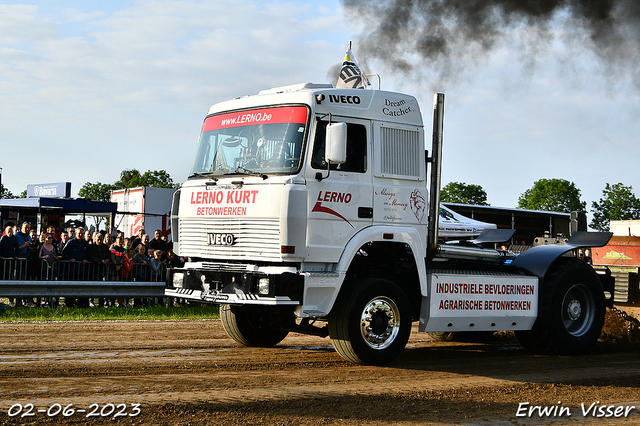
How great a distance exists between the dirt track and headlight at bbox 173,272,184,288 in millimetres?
870

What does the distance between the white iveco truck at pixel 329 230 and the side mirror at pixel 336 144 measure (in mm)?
12

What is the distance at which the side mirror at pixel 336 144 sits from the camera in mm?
7766

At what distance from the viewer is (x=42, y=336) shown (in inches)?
393

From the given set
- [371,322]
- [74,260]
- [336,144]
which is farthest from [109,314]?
[336,144]

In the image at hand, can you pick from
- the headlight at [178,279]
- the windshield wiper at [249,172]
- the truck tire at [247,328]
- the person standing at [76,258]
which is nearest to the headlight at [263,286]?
the windshield wiper at [249,172]

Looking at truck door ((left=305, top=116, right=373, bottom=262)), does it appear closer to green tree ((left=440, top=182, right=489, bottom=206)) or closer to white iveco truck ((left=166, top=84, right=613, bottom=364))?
white iveco truck ((left=166, top=84, right=613, bottom=364))

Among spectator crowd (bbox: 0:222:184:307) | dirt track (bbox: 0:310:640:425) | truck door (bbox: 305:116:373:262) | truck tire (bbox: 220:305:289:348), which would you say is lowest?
dirt track (bbox: 0:310:640:425)

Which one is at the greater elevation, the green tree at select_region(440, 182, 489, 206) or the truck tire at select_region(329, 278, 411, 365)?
the green tree at select_region(440, 182, 489, 206)

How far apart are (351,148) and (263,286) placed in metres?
1.96

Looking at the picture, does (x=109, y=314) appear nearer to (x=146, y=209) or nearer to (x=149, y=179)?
(x=146, y=209)

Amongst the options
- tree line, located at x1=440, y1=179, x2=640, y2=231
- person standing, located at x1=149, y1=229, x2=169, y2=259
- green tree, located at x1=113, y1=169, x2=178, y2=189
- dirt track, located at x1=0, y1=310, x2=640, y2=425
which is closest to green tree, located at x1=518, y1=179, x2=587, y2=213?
tree line, located at x1=440, y1=179, x2=640, y2=231

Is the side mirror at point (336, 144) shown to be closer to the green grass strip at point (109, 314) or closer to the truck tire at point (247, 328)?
the truck tire at point (247, 328)

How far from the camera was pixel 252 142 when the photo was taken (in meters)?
8.43

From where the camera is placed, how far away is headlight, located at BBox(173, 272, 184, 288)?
28.8 feet
